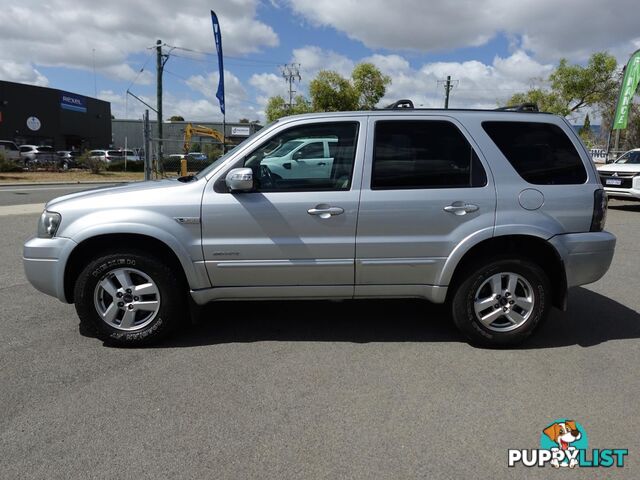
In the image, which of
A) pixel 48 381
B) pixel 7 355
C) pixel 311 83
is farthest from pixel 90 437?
pixel 311 83

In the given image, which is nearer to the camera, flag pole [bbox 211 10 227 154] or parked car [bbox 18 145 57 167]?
flag pole [bbox 211 10 227 154]

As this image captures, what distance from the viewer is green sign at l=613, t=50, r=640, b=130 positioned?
21.5 meters

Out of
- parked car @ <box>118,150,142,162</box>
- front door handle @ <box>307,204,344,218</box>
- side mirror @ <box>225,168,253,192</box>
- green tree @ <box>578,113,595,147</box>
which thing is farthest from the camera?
parked car @ <box>118,150,142,162</box>

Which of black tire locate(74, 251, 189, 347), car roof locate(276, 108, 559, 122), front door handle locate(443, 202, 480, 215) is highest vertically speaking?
car roof locate(276, 108, 559, 122)

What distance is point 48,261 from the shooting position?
13.0ft

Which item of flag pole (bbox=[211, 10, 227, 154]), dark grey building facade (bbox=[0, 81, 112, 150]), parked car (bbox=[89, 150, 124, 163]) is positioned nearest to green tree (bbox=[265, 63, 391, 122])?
flag pole (bbox=[211, 10, 227, 154])

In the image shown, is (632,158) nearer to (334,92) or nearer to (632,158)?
(632,158)

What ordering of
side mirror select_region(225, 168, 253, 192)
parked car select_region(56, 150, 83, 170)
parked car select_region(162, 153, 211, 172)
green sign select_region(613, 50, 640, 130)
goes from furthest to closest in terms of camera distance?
parked car select_region(56, 150, 83, 170) → parked car select_region(162, 153, 211, 172) → green sign select_region(613, 50, 640, 130) → side mirror select_region(225, 168, 253, 192)

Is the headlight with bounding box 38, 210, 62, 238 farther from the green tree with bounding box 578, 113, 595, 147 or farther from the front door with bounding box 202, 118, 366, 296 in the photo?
the green tree with bounding box 578, 113, 595, 147

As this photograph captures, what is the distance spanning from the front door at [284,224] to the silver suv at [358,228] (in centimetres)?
1

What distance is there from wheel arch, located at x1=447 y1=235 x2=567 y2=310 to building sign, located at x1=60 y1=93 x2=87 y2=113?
50.6 m

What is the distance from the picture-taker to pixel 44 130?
45219 millimetres

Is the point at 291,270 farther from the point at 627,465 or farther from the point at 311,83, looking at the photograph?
the point at 311,83

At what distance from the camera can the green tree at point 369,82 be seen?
3325cm
